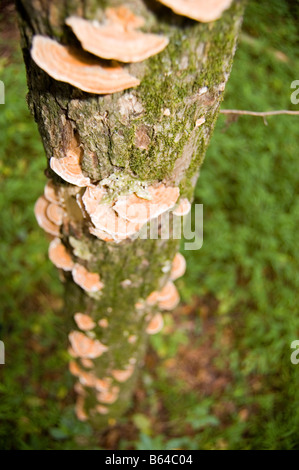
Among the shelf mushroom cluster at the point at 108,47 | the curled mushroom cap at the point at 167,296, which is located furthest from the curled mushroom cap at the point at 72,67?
the curled mushroom cap at the point at 167,296

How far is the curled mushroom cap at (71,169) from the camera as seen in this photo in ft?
3.67

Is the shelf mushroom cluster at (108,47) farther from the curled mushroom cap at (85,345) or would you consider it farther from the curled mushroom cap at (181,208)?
the curled mushroom cap at (85,345)

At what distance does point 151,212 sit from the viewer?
116 cm

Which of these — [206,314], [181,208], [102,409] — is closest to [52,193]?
[181,208]

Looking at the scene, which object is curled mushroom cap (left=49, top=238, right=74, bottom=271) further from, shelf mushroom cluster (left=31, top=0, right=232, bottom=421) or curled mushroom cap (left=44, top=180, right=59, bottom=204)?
curled mushroom cap (left=44, top=180, right=59, bottom=204)

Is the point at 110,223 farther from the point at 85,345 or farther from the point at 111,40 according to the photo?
the point at 85,345

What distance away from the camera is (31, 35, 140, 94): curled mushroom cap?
0.78 metres

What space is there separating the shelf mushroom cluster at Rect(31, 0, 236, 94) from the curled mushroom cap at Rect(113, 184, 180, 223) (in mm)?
402

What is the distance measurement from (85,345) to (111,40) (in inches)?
69.1

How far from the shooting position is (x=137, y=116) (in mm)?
A: 969

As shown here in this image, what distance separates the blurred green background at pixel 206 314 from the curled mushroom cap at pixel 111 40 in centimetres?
273

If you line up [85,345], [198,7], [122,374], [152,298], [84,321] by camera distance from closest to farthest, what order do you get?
[198,7] → [152,298] → [84,321] → [85,345] → [122,374]

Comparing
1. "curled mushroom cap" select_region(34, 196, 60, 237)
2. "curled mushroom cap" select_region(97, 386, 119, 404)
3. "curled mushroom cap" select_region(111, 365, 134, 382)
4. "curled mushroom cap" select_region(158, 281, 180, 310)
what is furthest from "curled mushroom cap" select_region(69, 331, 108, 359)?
"curled mushroom cap" select_region(34, 196, 60, 237)

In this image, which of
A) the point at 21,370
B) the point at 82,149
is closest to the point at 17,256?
the point at 21,370
